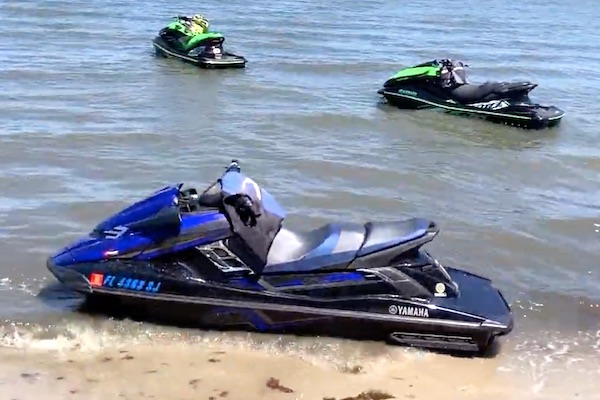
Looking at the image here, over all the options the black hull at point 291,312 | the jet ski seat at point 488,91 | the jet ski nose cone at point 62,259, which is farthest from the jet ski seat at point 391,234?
the jet ski seat at point 488,91

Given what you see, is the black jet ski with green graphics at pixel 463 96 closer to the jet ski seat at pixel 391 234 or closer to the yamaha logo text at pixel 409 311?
the jet ski seat at pixel 391 234

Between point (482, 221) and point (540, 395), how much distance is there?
135 inches

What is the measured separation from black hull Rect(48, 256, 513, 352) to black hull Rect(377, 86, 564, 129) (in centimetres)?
727

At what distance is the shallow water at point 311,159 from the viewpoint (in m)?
5.99

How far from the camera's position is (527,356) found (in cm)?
592

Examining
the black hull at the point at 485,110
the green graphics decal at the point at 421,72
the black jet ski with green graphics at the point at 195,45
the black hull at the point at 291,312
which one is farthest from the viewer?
the black jet ski with green graphics at the point at 195,45

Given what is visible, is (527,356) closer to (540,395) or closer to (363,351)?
(540,395)

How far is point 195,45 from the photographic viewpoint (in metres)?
16.5

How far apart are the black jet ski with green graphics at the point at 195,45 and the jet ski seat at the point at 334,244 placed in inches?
413

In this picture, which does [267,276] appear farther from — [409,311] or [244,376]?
[409,311]

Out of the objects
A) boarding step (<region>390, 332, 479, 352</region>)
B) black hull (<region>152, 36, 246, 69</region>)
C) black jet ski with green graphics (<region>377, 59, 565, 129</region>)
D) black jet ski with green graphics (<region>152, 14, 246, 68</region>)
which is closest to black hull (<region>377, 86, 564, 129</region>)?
black jet ski with green graphics (<region>377, 59, 565, 129</region>)

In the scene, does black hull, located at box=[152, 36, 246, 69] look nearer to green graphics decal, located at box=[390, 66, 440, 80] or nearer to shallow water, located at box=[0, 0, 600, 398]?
shallow water, located at box=[0, 0, 600, 398]

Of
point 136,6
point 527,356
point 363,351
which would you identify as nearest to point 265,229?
point 363,351

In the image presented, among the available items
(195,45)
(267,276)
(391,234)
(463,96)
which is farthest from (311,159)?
(195,45)
